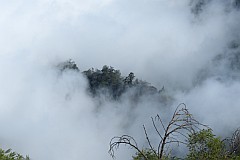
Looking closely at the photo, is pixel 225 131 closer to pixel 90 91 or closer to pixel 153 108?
pixel 153 108

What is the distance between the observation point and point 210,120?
18225cm

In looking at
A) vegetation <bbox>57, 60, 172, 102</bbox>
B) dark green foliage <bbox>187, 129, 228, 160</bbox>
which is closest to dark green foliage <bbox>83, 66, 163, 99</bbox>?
vegetation <bbox>57, 60, 172, 102</bbox>

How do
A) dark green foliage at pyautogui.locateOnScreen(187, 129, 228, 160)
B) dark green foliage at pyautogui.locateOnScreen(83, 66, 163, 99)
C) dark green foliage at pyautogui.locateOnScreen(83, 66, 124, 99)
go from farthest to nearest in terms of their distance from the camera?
dark green foliage at pyautogui.locateOnScreen(83, 66, 163, 99) → dark green foliage at pyautogui.locateOnScreen(83, 66, 124, 99) → dark green foliage at pyautogui.locateOnScreen(187, 129, 228, 160)

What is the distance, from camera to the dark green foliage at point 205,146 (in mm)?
11850

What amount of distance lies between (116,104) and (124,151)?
36.1 m

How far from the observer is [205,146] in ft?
41.3

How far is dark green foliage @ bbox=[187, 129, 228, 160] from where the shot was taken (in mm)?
11850

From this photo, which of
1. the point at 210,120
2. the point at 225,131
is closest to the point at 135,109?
the point at 210,120

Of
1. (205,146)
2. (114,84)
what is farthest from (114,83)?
(205,146)

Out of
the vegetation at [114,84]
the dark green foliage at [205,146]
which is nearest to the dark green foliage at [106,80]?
the vegetation at [114,84]

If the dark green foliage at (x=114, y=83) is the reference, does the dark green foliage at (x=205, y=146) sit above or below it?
below

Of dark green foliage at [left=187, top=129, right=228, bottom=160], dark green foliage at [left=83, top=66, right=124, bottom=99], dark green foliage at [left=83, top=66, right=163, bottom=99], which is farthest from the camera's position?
dark green foliage at [left=83, top=66, right=163, bottom=99]

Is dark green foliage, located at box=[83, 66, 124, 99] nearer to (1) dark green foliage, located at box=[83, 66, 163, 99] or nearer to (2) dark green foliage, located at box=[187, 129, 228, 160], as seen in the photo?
(1) dark green foliage, located at box=[83, 66, 163, 99]

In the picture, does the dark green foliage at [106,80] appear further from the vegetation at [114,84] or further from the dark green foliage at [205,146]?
the dark green foliage at [205,146]
